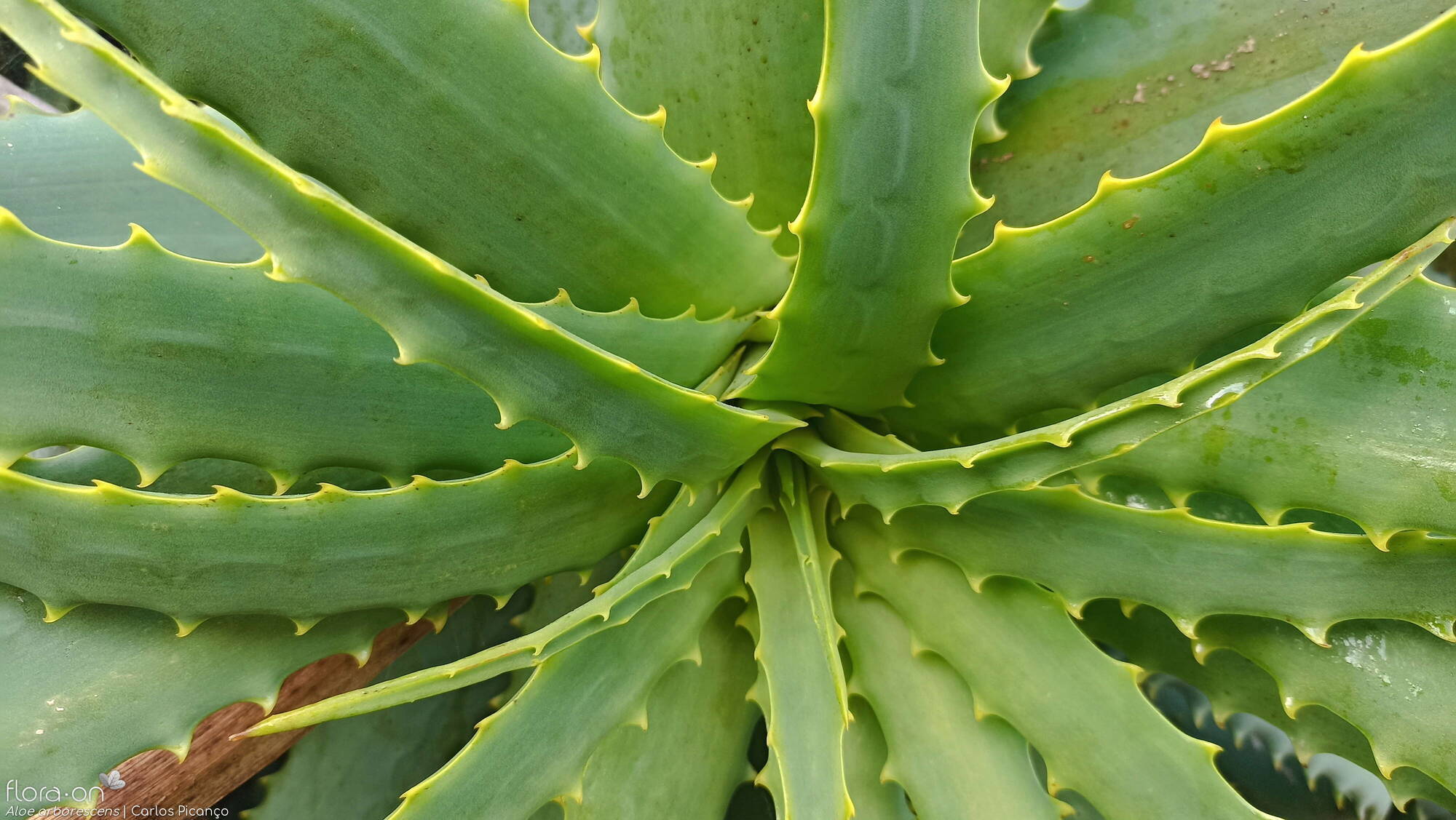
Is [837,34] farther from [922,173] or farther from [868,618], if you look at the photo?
[868,618]

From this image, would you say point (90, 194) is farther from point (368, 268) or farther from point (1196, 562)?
point (1196, 562)

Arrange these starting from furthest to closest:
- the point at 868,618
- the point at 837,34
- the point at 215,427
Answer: the point at 868,618
the point at 215,427
the point at 837,34

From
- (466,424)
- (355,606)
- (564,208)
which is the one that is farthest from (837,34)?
(355,606)

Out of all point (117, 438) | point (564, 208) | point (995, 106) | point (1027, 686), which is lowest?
point (1027, 686)

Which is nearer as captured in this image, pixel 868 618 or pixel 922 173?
pixel 922 173

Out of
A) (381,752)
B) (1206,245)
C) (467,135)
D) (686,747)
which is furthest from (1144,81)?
(381,752)

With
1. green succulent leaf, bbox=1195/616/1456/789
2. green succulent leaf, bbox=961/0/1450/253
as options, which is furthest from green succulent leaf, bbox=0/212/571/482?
green succulent leaf, bbox=1195/616/1456/789
